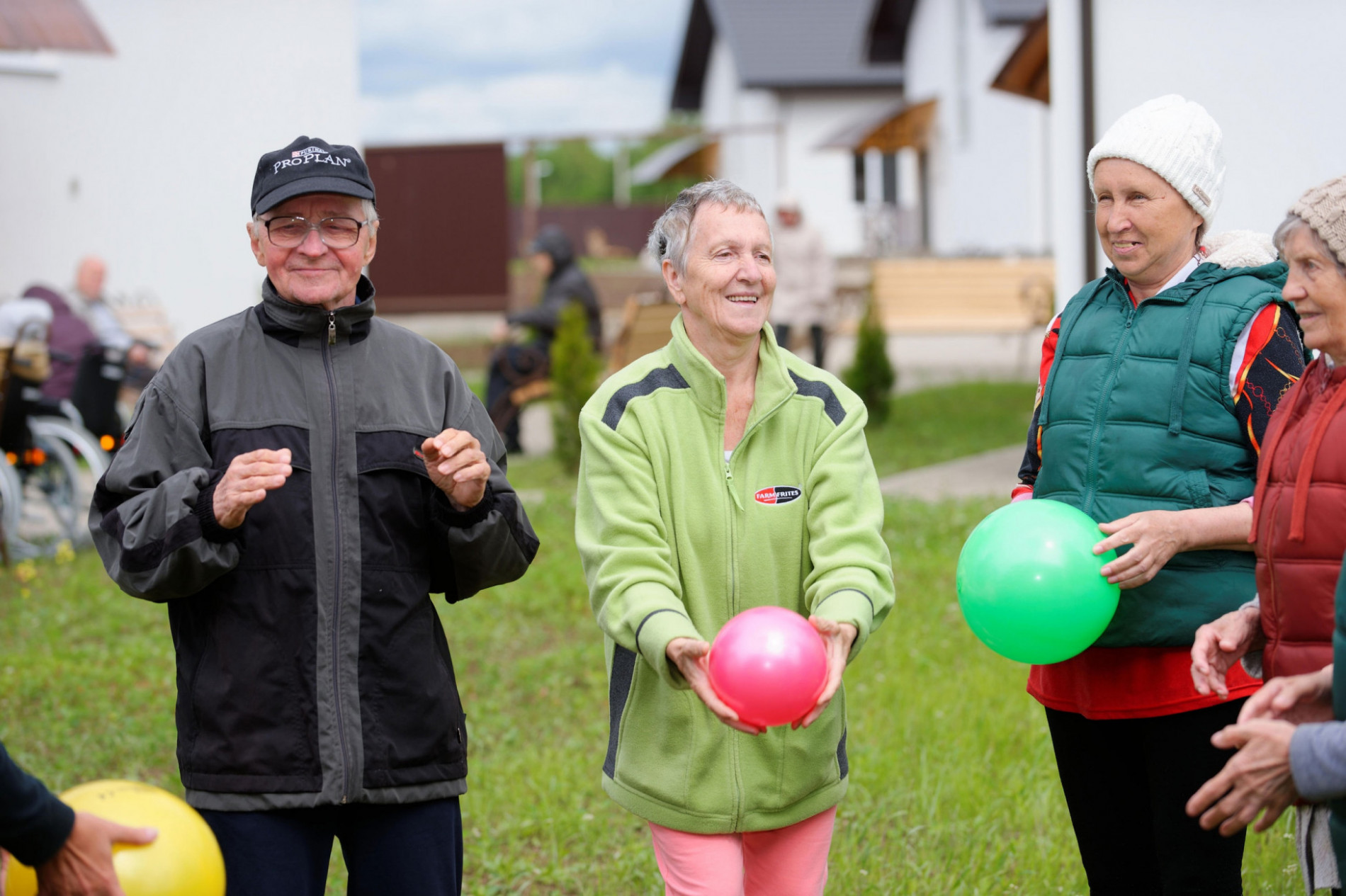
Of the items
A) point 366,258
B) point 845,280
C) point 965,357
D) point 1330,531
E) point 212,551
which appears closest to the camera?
point 1330,531

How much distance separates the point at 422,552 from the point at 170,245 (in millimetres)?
13324

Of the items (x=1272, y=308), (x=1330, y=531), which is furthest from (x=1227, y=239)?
(x=1330, y=531)

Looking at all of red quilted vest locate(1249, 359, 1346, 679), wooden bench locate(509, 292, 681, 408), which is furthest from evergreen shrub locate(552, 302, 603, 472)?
red quilted vest locate(1249, 359, 1346, 679)

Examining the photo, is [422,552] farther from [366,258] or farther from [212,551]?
[366,258]

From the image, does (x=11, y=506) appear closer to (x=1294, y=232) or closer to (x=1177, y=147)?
(x=1177, y=147)

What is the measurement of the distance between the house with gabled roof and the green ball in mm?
21609

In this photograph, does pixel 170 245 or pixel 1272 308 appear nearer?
pixel 1272 308

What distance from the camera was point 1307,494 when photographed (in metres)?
2.40

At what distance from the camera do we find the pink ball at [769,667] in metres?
2.46

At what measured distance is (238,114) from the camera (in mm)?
15164

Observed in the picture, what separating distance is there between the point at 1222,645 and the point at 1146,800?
2.06ft

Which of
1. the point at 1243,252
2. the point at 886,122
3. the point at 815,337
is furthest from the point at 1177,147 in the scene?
the point at 886,122

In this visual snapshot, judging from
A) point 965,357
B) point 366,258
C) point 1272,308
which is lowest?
point 965,357

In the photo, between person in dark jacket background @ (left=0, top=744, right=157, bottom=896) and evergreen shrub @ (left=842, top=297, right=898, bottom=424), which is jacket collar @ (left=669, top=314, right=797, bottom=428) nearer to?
person in dark jacket background @ (left=0, top=744, right=157, bottom=896)
